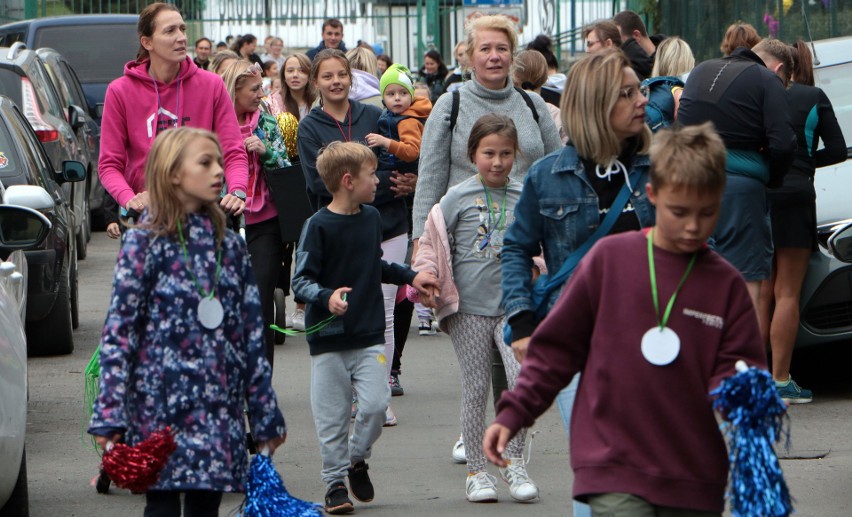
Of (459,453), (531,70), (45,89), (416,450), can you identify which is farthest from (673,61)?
(45,89)

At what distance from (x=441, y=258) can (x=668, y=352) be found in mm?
2628

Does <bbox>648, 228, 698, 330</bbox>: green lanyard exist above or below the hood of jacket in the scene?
below

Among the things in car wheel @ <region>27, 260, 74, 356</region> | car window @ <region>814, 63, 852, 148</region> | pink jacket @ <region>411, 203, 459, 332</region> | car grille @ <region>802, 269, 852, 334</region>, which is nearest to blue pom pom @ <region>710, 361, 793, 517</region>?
pink jacket @ <region>411, 203, 459, 332</region>

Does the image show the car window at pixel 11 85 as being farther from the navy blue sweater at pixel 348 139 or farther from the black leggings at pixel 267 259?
the black leggings at pixel 267 259

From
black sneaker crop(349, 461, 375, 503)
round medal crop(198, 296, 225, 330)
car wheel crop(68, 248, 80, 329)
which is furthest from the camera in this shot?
car wheel crop(68, 248, 80, 329)

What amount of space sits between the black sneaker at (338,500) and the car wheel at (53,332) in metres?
4.43

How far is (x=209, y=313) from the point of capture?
457cm

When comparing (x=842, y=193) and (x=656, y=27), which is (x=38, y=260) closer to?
(x=842, y=193)

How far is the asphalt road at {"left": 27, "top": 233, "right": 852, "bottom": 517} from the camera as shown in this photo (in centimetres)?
640

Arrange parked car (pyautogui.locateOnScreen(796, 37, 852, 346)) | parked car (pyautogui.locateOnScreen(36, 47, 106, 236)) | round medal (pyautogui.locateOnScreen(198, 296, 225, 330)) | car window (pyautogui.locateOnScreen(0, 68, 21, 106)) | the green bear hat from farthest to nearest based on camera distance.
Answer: parked car (pyautogui.locateOnScreen(36, 47, 106, 236)) < car window (pyautogui.locateOnScreen(0, 68, 21, 106)) < the green bear hat < parked car (pyautogui.locateOnScreen(796, 37, 852, 346)) < round medal (pyautogui.locateOnScreen(198, 296, 225, 330))

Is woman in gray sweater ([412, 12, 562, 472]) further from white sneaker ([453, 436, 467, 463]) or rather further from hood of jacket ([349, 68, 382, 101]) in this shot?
hood of jacket ([349, 68, 382, 101])

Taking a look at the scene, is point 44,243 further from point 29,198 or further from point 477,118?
point 477,118

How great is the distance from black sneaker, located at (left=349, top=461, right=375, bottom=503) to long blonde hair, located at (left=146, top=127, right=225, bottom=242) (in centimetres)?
187

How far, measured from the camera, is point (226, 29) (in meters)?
27.9
